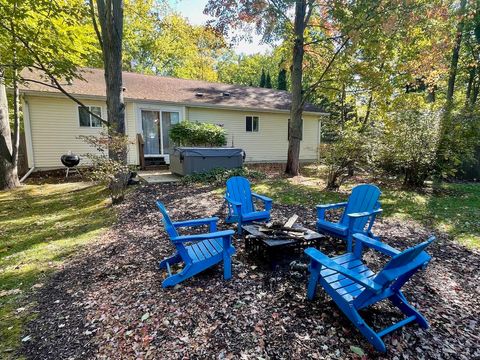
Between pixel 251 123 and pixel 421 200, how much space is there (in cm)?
913

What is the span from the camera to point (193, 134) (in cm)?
1004

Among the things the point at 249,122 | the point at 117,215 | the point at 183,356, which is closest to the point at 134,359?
the point at 183,356

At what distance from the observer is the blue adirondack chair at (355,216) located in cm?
359

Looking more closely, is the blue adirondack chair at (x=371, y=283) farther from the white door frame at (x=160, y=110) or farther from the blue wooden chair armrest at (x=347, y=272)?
the white door frame at (x=160, y=110)

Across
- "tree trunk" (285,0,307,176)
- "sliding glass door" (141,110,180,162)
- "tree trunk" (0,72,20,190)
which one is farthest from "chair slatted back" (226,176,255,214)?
"sliding glass door" (141,110,180,162)

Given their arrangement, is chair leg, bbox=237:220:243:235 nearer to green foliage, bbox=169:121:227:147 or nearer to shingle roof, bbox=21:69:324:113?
green foliage, bbox=169:121:227:147

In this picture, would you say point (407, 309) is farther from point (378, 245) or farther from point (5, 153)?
point (5, 153)

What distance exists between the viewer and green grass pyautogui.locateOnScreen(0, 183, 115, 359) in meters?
2.65

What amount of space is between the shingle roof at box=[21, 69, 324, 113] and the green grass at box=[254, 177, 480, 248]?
6192 millimetres

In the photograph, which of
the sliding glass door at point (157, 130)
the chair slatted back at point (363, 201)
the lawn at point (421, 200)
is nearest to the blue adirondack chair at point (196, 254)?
the chair slatted back at point (363, 201)

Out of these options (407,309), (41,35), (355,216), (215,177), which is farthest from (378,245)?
(41,35)

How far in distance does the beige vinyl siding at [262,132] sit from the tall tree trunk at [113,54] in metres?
5.92

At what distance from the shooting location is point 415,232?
462cm

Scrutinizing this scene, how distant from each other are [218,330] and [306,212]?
3.77 meters
